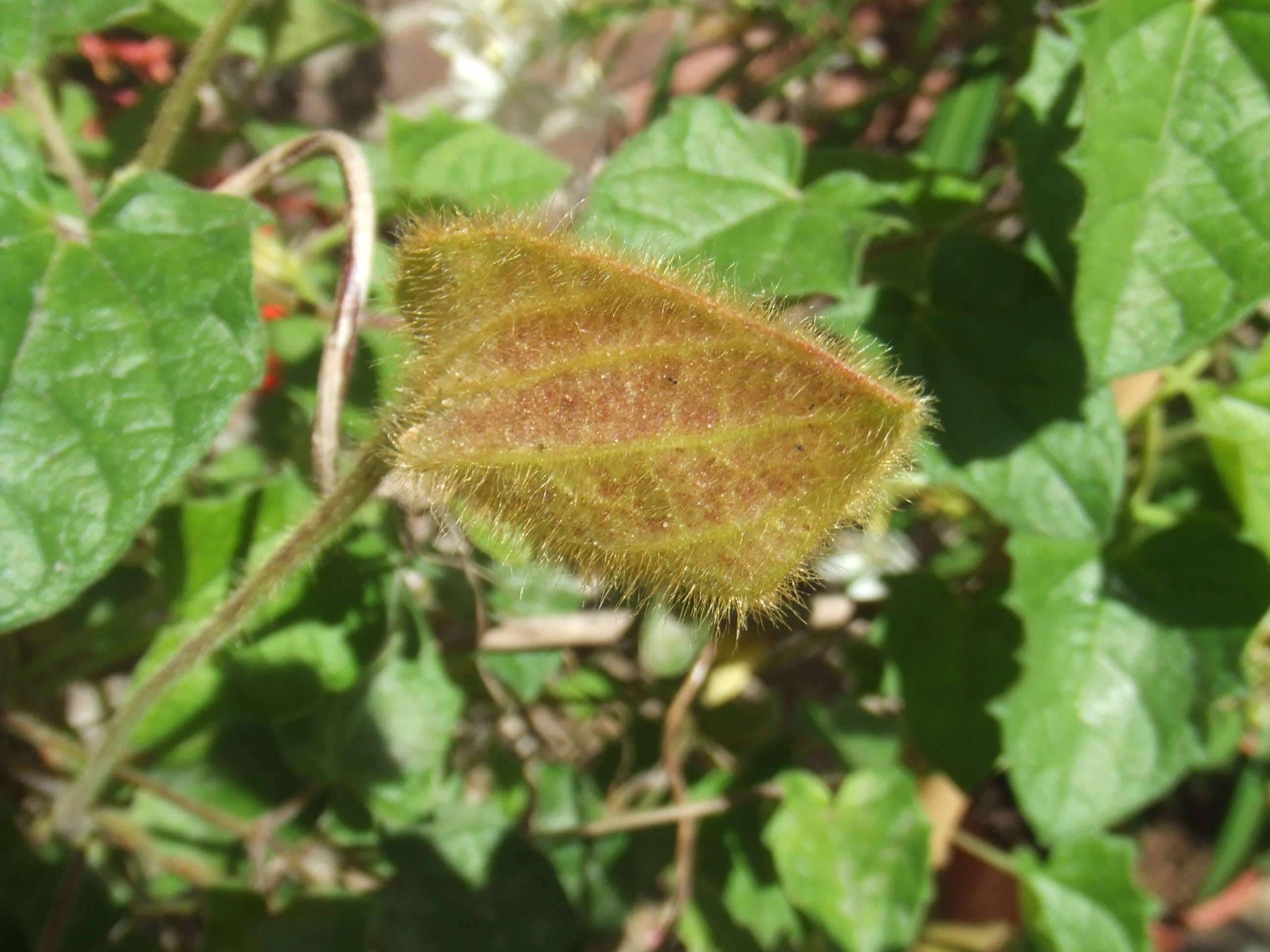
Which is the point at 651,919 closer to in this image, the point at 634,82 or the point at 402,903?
the point at 402,903

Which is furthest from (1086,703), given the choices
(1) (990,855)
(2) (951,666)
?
(1) (990,855)

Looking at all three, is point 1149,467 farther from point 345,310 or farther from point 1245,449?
point 345,310

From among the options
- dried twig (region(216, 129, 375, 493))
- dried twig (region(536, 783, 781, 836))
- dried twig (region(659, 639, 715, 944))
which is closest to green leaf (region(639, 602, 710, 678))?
dried twig (region(659, 639, 715, 944))

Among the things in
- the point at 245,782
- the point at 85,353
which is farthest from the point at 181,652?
the point at 245,782

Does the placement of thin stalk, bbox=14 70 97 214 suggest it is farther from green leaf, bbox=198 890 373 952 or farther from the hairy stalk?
green leaf, bbox=198 890 373 952

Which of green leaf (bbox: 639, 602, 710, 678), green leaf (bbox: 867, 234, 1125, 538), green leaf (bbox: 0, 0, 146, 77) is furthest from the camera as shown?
green leaf (bbox: 639, 602, 710, 678)

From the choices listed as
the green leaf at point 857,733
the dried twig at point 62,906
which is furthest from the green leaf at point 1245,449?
the dried twig at point 62,906

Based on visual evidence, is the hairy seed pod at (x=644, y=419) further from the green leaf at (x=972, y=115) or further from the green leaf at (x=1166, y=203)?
the green leaf at (x=972, y=115)
